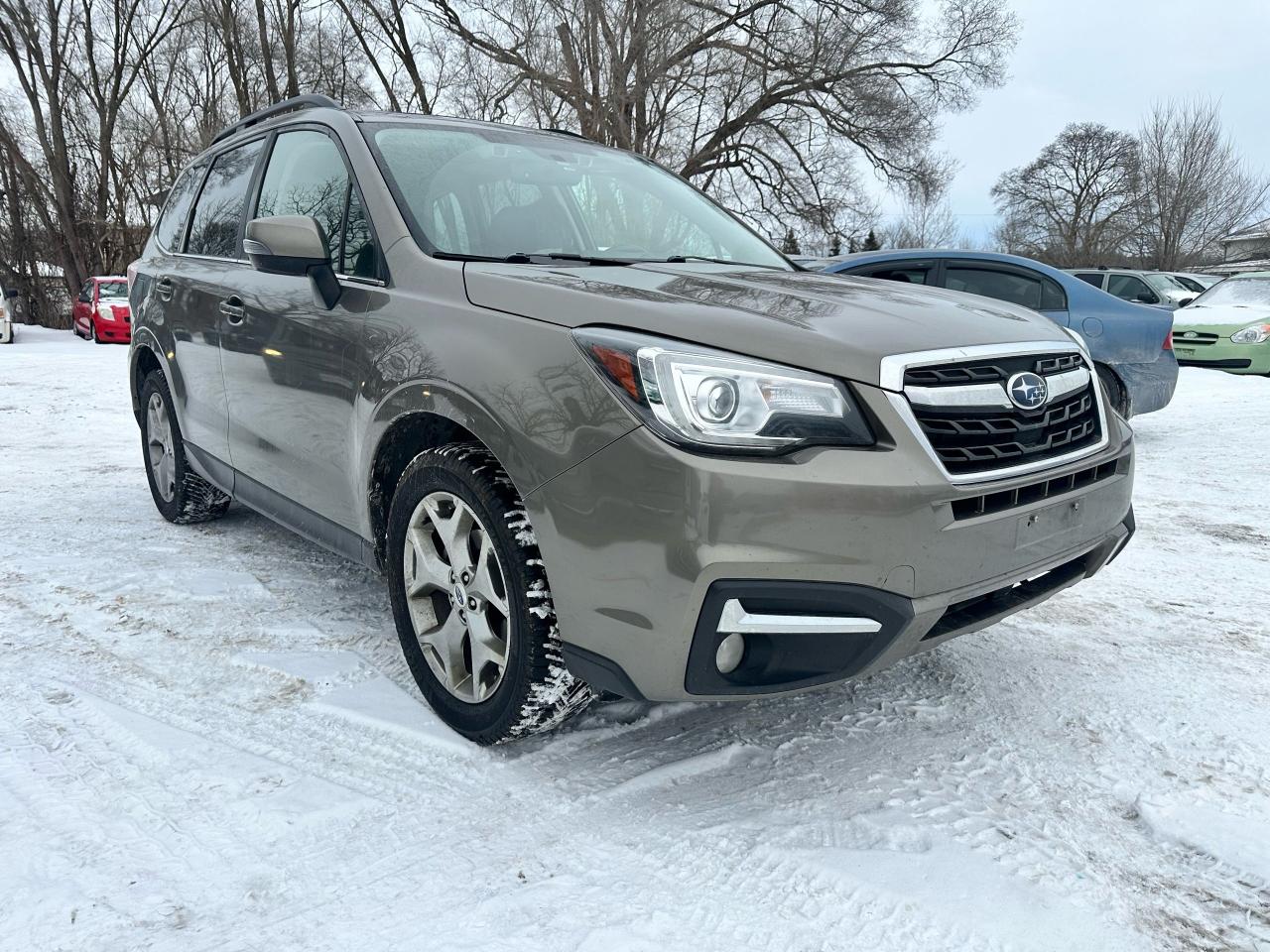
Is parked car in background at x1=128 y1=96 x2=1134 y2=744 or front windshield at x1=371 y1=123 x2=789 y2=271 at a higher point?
front windshield at x1=371 y1=123 x2=789 y2=271

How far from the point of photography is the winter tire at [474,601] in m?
2.15

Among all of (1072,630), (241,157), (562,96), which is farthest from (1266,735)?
(562,96)

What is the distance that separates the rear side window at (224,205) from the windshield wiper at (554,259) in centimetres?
152

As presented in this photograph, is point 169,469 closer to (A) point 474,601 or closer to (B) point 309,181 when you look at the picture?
(B) point 309,181

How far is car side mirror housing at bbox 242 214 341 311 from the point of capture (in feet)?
8.71

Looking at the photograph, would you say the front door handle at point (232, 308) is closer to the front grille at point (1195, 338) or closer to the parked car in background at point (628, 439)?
the parked car in background at point (628, 439)

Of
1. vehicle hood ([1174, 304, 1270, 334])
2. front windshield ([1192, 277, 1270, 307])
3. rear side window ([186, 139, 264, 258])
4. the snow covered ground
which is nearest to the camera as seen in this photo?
the snow covered ground

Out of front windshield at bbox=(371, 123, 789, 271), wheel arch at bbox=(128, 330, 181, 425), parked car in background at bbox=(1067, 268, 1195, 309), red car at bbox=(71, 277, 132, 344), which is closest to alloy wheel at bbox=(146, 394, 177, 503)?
wheel arch at bbox=(128, 330, 181, 425)

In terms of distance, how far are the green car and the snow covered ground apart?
9652mm

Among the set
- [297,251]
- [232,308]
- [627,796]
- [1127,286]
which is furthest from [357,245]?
[1127,286]

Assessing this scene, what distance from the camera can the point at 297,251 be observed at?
2672mm

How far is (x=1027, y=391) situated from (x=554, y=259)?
1310 millimetres

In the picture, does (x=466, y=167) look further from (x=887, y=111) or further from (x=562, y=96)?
(x=887, y=111)

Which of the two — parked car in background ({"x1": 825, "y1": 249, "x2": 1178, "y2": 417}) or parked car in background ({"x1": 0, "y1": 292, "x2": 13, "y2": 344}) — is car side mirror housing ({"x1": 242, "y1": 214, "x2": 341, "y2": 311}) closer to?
parked car in background ({"x1": 825, "y1": 249, "x2": 1178, "y2": 417})
